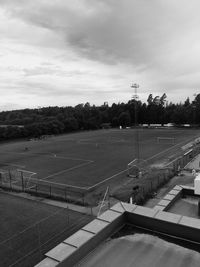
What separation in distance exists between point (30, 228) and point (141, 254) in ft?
47.2

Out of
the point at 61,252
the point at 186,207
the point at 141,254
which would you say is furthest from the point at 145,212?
the point at 186,207

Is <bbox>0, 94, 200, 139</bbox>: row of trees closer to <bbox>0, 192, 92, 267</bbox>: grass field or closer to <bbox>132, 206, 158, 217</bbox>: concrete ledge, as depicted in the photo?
<bbox>0, 192, 92, 267</bbox>: grass field

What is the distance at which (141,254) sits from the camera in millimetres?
8086

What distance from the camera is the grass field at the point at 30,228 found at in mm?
16630

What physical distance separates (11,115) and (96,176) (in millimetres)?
159272

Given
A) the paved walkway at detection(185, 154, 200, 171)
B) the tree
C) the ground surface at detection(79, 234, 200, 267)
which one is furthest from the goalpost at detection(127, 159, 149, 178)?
the tree

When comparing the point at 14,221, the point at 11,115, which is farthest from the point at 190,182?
the point at 11,115

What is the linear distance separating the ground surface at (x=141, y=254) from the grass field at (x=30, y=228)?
292 inches

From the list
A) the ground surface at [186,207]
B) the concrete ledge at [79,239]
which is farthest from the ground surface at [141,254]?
the ground surface at [186,207]

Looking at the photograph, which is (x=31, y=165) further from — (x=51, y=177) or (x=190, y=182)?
(x=190, y=182)

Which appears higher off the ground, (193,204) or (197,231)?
(197,231)

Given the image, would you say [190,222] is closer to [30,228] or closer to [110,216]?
[110,216]

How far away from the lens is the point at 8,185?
3338cm

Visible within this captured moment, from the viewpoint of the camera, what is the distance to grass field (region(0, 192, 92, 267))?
16.6 meters
